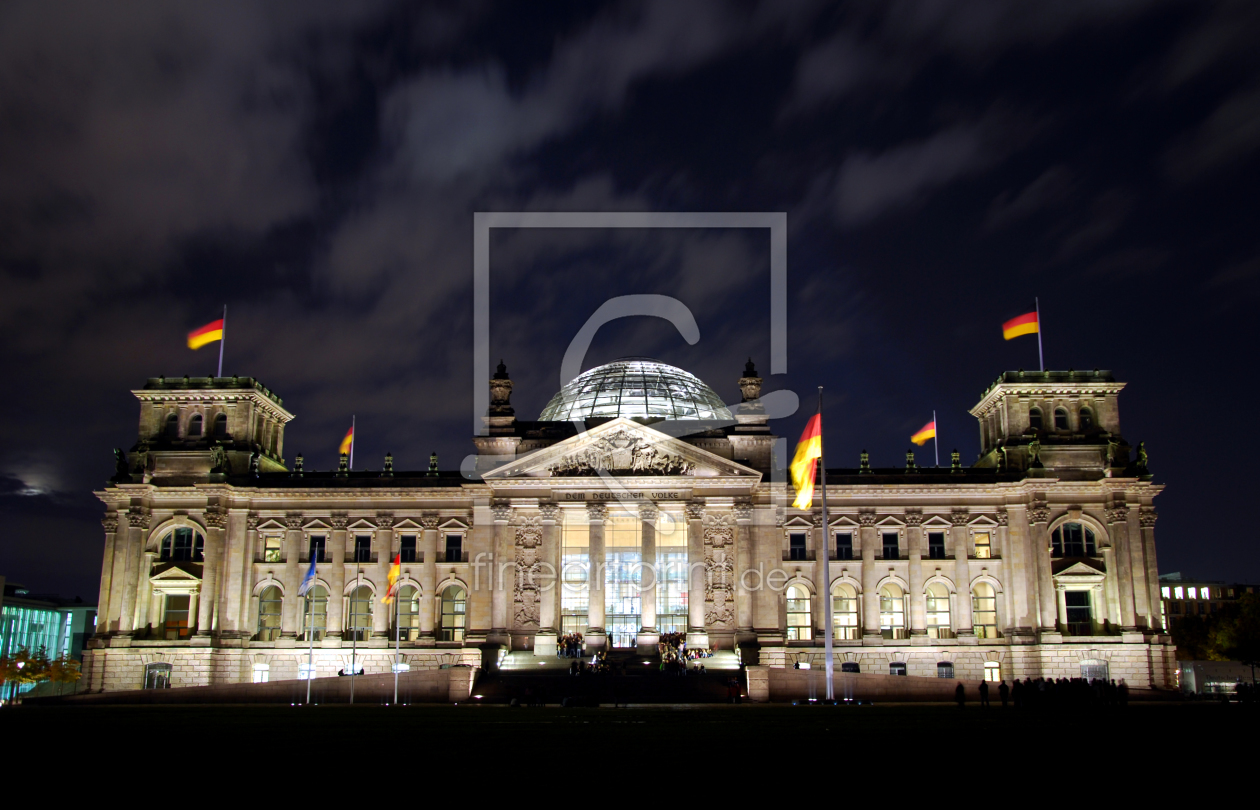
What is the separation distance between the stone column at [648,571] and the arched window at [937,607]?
2108cm

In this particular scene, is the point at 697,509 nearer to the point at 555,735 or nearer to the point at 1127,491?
the point at 1127,491

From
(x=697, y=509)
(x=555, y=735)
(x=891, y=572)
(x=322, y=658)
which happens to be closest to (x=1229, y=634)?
(x=891, y=572)

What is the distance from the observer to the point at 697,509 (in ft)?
257

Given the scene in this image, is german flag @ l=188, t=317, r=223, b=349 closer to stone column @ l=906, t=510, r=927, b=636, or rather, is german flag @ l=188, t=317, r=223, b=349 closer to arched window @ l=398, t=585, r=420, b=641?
arched window @ l=398, t=585, r=420, b=641

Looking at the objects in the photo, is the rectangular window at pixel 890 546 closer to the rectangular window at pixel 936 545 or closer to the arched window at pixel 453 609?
the rectangular window at pixel 936 545

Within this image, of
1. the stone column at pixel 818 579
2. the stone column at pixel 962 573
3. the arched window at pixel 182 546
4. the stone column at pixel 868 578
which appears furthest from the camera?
the arched window at pixel 182 546

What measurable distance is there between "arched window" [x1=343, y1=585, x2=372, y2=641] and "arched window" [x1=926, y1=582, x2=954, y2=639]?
4143 centimetres

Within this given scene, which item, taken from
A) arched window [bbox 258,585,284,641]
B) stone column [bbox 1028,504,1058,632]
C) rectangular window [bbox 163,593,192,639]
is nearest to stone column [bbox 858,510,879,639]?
stone column [bbox 1028,504,1058,632]

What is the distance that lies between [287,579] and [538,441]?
845 inches

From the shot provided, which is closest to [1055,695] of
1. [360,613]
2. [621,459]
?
[621,459]

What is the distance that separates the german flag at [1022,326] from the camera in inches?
3216

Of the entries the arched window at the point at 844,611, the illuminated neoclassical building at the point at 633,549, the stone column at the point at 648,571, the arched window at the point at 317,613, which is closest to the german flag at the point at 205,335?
the illuminated neoclassical building at the point at 633,549

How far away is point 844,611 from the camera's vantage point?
270ft

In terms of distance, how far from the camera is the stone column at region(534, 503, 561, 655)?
7712 centimetres
